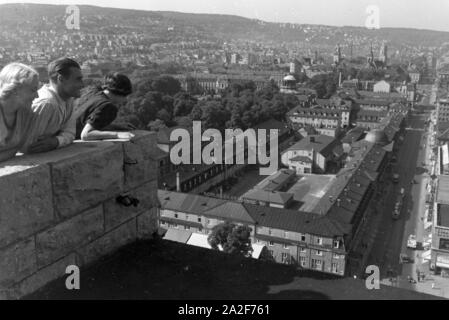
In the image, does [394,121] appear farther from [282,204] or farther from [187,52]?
[187,52]

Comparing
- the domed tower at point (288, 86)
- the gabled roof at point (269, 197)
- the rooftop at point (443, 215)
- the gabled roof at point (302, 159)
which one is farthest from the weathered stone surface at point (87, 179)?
the domed tower at point (288, 86)

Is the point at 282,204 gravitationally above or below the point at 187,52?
below

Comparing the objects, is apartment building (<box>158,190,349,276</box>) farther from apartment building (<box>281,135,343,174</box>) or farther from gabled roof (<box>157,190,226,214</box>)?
apartment building (<box>281,135,343,174</box>)

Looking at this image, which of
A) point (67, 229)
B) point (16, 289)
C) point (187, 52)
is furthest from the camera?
point (187, 52)

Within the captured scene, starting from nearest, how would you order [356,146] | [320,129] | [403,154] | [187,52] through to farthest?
[356,146], [403,154], [320,129], [187,52]

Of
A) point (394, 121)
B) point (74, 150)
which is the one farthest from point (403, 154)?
point (74, 150)

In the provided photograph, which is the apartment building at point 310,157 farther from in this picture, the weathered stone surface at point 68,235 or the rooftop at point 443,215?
the weathered stone surface at point 68,235

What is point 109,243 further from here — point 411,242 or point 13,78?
point 411,242
